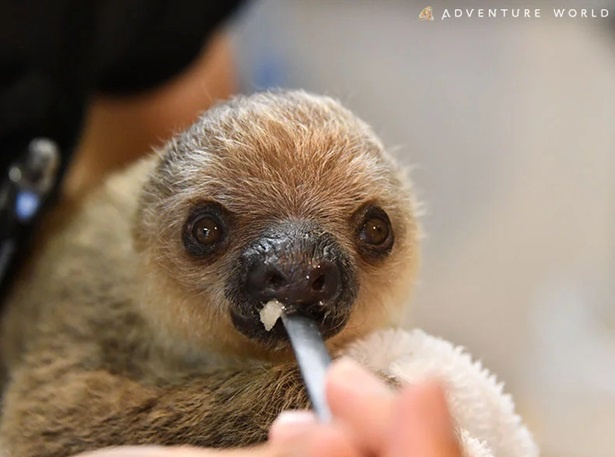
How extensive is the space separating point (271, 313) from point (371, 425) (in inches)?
15.5

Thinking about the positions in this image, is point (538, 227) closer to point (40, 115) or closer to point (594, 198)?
point (594, 198)

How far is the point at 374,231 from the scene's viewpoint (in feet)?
3.77

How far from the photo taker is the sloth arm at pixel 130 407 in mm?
1026

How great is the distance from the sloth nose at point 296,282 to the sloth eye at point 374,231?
174mm

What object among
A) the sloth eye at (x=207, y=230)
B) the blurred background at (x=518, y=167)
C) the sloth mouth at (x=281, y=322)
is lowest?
the sloth mouth at (x=281, y=322)

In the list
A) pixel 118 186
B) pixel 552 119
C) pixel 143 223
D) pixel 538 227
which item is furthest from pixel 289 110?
pixel 552 119

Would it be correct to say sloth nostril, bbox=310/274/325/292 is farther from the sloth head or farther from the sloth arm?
the sloth arm

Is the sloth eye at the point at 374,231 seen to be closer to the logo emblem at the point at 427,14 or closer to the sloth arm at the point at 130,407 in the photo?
the sloth arm at the point at 130,407

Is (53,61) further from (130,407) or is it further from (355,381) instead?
(355,381)

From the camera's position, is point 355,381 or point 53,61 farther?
point 53,61

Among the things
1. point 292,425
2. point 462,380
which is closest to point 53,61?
point 462,380

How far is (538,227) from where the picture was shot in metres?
2.18

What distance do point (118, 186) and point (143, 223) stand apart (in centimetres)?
42

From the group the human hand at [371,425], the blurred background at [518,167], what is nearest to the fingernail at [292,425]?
the human hand at [371,425]
